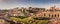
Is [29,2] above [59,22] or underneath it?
above

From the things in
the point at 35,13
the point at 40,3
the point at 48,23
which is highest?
the point at 40,3

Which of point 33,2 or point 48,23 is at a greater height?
point 33,2

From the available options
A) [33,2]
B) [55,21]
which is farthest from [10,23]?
[55,21]

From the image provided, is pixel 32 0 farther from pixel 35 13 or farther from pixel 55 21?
pixel 55 21

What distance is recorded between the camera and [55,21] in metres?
1.31

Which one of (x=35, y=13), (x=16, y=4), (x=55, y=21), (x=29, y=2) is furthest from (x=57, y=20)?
(x=16, y=4)

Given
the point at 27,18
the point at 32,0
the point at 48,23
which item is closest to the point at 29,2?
the point at 32,0

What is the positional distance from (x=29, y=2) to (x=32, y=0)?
0.12ft

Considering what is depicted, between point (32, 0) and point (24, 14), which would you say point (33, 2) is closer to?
point (32, 0)

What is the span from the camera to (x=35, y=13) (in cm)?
134

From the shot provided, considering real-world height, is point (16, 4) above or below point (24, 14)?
above

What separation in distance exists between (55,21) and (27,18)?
28 cm

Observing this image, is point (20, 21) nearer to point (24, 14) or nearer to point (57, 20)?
point (24, 14)

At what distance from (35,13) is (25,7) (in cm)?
12
